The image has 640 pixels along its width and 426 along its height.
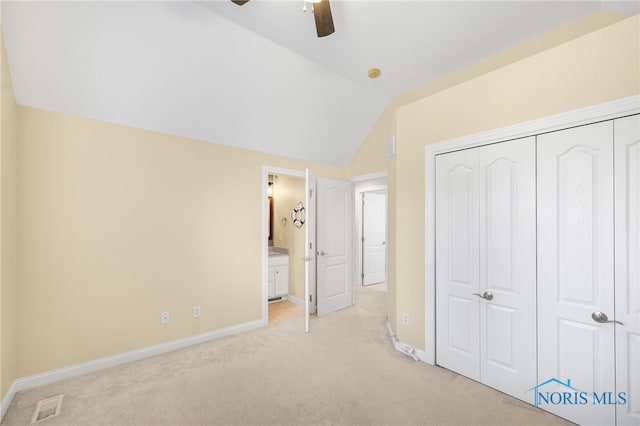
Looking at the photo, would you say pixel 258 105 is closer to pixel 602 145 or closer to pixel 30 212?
pixel 30 212

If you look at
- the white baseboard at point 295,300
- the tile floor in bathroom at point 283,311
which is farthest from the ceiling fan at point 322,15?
the white baseboard at point 295,300

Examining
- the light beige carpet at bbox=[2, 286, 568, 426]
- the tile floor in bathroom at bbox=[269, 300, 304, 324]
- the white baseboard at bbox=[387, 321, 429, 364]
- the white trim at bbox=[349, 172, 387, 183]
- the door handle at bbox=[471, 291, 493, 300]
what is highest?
the white trim at bbox=[349, 172, 387, 183]

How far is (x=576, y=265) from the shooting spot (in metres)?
1.85

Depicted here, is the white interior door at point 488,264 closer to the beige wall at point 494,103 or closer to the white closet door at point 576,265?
the white closet door at point 576,265

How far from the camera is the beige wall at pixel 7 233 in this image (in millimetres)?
1889

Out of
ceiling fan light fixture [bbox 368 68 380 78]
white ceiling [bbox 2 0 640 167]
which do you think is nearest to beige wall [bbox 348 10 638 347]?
white ceiling [bbox 2 0 640 167]

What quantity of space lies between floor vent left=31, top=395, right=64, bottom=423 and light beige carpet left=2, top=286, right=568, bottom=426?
0.13 ft

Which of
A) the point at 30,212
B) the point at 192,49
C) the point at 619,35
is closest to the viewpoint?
the point at 619,35

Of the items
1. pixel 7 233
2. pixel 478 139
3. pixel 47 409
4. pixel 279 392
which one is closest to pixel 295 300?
pixel 279 392

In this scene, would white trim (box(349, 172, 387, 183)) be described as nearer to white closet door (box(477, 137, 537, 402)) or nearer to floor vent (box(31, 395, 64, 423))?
white closet door (box(477, 137, 537, 402))

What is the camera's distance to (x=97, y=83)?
7.76ft

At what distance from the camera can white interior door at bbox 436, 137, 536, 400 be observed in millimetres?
2064

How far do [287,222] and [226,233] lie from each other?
1643 millimetres

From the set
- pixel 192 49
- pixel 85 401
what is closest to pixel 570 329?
pixel 85 401
